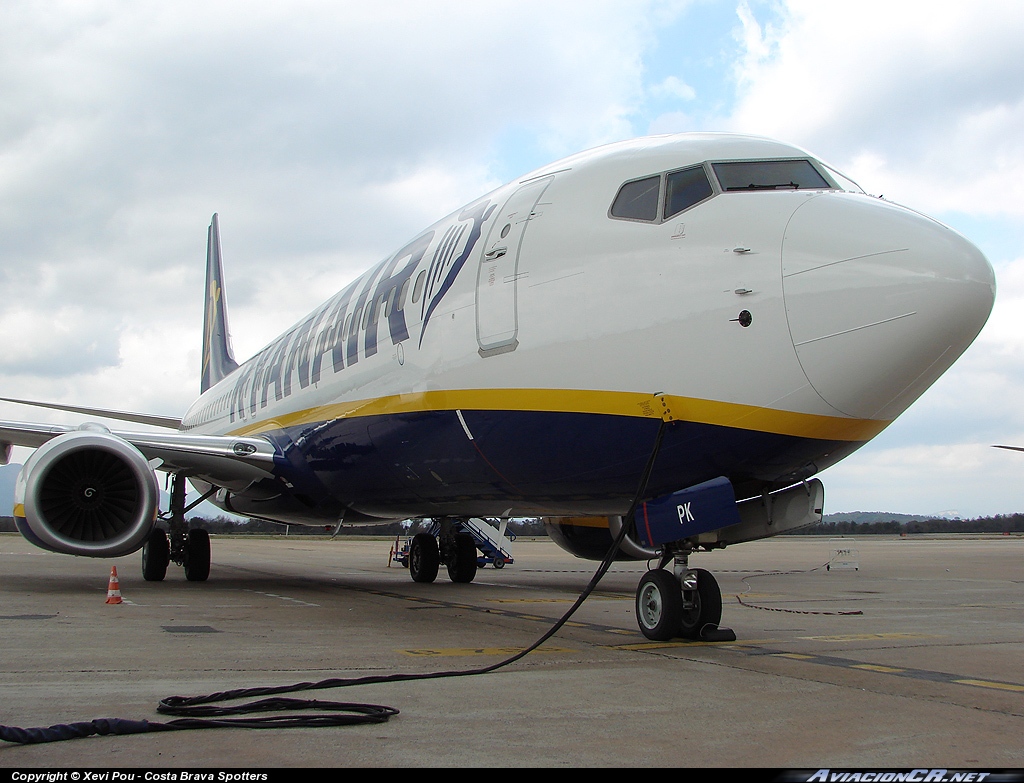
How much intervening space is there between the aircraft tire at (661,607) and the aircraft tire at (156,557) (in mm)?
9819

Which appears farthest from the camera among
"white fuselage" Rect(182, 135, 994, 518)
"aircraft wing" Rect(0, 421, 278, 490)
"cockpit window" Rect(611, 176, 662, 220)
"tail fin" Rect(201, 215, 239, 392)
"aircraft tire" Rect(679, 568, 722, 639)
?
"tail fin" Rect(201, 215, 239, 392)

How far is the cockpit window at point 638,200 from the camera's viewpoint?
637 cm

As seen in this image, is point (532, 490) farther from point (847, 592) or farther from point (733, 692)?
point (847, 592)

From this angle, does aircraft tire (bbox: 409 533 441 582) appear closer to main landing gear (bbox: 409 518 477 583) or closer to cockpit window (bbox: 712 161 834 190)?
main landing gear (bbox: 409 518 477 583)

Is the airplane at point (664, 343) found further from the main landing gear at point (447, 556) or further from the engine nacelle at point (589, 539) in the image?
the main landing gear at point (447, 556)

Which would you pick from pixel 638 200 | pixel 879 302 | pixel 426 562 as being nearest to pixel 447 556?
pixel 426 562

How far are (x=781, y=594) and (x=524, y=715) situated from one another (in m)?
9.47

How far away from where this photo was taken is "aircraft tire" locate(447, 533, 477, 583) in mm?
14945

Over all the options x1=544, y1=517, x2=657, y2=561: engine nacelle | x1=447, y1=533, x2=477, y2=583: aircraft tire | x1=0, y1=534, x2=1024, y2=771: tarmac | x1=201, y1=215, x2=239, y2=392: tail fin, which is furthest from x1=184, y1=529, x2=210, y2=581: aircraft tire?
x1=201, y1=215, x2=239, y2=392: tail fin

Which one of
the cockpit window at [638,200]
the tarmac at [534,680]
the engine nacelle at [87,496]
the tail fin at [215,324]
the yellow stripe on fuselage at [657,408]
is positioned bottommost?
the tarmac at [534,680]

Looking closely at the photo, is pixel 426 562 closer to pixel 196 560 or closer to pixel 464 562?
pixel 464 562

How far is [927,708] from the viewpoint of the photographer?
421 centimetres

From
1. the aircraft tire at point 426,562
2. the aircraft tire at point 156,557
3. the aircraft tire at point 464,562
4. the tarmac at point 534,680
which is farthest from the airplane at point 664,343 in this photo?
the aircraft tire at point 156,557

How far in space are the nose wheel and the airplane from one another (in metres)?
0.02
